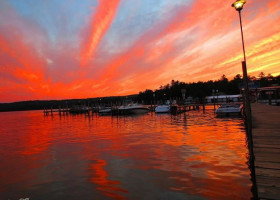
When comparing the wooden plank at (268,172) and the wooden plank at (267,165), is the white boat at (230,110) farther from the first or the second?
the wooden plank at (268,172)

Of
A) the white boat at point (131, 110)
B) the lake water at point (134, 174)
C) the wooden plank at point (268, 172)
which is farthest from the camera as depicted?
the white boat at point (131, 110)

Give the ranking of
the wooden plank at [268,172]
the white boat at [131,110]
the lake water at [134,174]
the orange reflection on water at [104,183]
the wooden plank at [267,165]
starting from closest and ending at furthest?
the wooden plank at [268,172], the wooden plank at [267,165], the lake water at [134,174], the orange reflection on water at [104,183], the white boat at [131,110]

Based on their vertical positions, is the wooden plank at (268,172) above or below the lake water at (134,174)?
above

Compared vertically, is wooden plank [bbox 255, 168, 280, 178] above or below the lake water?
above

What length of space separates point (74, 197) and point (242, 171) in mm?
7051

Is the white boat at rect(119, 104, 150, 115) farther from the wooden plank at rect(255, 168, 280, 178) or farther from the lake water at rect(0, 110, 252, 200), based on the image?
the wooden plank at rect(255, 168, 280, 178)

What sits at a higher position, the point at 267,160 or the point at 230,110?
the point at 230,110

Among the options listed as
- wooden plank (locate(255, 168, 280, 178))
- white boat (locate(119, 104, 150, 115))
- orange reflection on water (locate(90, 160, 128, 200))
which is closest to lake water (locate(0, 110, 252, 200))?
orange reflection on water (locate(90, 160, 128, 200))

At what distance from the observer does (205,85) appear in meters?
139

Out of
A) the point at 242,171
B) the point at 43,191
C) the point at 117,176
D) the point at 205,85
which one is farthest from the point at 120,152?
the point at 205,85

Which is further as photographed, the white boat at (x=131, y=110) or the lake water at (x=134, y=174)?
the white boat at (x=131, y=110)

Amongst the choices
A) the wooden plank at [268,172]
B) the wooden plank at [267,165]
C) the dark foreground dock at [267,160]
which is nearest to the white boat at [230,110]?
the dark foreground dock at [267,160]

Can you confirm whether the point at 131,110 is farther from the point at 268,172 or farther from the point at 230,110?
the point at 268,172

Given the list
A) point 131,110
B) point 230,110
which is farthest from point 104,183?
point 131,110
